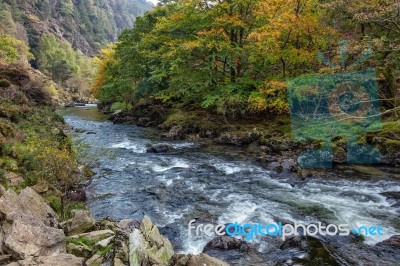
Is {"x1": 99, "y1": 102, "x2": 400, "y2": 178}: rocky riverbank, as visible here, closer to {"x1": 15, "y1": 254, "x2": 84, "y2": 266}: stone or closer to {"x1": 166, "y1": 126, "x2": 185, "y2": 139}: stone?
{"x1": 166, "y1": 126, "x2": 185, "y2": 139}: stone

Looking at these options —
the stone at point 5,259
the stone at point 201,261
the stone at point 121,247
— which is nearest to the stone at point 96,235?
the stone at point 121,247

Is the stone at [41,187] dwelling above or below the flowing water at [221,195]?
above

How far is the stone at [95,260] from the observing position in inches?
248

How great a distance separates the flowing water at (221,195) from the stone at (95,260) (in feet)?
9.09

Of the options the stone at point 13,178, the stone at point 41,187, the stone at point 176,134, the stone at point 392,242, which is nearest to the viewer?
the stone at point 392,242

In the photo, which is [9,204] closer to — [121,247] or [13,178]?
[121,247]

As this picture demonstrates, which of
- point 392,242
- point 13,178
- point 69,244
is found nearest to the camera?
point 69,244

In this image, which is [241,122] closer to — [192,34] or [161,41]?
[192,34]

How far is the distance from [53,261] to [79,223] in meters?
2.48

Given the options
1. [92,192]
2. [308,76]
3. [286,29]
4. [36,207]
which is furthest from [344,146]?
[36,207]

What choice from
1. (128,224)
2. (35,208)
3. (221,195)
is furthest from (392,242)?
(35,208)

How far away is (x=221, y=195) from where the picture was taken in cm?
1285

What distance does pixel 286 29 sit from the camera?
2194 centimetres

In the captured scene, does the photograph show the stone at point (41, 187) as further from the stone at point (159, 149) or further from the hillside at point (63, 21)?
the hillside at point (63, 21)
